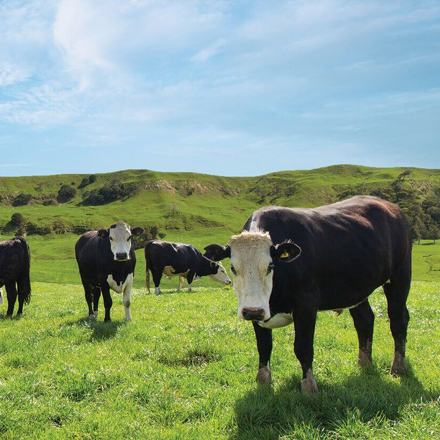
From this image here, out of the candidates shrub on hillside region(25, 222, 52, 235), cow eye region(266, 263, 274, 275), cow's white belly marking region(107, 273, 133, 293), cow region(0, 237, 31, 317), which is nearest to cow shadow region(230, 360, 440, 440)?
cow eye region(266, 263, 274, 275)

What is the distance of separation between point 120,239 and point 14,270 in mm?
4989

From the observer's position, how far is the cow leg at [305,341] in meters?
7.45

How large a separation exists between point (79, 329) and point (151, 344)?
10.1 feet

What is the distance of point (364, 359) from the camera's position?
912 centimetres

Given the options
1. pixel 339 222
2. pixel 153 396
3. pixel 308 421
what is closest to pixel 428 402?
pixel 308 421

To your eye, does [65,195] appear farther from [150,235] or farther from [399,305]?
[399,305]

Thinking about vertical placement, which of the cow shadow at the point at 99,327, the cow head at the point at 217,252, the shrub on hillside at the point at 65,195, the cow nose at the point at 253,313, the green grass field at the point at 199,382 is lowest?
the cow shadow at the point at 99,327

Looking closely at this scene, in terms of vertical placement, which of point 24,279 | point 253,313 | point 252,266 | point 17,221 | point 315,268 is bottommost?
point 24,279

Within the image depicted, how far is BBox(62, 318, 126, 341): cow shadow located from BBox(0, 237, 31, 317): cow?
3739mm

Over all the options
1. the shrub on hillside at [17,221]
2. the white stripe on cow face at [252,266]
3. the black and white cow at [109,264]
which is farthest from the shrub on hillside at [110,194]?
the white stripe on cow face at [252,266]

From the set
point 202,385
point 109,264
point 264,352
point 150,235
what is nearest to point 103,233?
point 109,264

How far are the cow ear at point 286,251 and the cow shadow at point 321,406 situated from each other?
7.00ft

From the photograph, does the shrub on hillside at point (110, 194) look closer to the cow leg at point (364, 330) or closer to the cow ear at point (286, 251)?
the cow leg at point (364, 330)

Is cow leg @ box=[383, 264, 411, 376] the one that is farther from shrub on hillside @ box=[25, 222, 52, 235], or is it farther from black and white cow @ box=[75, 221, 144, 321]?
shrub on hillside @ box=[25, 222, 52, 235]
